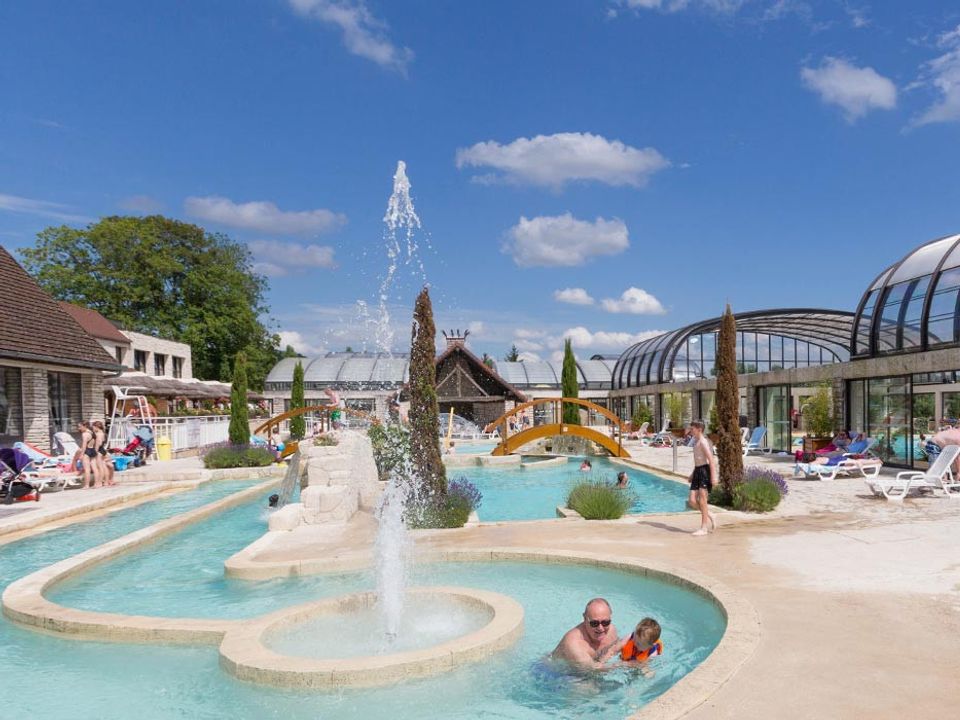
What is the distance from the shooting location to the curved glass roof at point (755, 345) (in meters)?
30.2

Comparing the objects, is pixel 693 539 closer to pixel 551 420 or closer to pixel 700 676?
pixel 700 676

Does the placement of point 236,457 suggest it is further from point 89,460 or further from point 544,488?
point 544,488

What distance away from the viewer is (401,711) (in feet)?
15.4

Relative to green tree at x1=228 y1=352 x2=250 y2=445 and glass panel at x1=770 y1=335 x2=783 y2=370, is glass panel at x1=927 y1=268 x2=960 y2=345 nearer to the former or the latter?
green tree at x1=228 y1=352 x2=250 y2=445

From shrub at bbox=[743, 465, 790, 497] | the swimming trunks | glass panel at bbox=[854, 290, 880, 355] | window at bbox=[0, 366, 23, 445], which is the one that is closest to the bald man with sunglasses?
the swimming trunks

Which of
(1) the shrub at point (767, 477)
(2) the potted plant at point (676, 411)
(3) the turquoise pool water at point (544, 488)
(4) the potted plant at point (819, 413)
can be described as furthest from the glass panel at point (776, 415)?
(1) the shrub at point (767, 477)

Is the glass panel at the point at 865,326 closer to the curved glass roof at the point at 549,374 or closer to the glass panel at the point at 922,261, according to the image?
the glass panel at the point at 922,261

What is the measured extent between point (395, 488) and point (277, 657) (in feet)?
22.0

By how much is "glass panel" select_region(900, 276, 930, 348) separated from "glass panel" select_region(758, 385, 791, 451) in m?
4.87

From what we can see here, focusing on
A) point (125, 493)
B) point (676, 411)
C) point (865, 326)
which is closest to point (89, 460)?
point (125, 493)

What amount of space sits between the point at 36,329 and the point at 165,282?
31099 mm

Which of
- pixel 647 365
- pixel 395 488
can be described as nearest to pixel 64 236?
pixel 647 365

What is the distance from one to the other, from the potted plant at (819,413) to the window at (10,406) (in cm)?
2064

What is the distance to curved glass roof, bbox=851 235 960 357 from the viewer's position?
51.8ft
